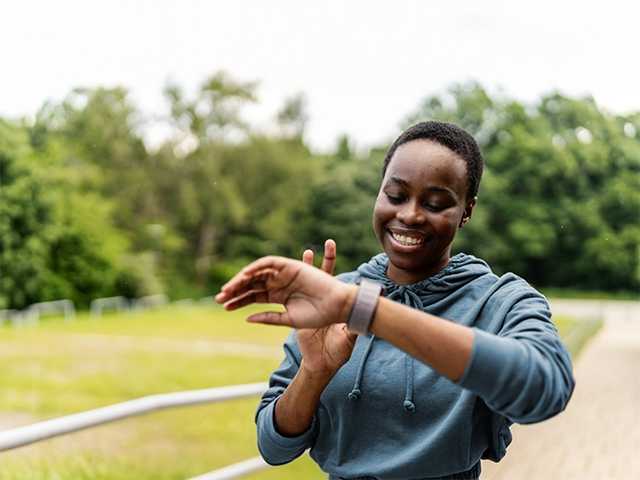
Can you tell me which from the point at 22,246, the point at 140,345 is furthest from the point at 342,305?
the point at 22,246

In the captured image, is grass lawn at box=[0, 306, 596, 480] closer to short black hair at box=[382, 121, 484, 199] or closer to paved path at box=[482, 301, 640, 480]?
paved path at box=[482, 301, 640, 480]

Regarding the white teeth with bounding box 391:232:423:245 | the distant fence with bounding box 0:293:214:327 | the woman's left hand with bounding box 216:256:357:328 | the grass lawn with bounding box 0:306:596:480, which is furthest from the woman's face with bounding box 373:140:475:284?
the distant fence with bounding box 0:293:214:327

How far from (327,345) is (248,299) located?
233 millimetres

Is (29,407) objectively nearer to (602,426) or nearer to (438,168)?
(602,426)

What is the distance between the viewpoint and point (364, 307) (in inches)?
35.1

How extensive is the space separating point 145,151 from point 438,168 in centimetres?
2619

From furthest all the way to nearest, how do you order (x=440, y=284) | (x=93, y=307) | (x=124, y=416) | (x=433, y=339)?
(x=93, y=307) → (x=124, y=416) → (x=440, y=284) → (x=433, y=339)

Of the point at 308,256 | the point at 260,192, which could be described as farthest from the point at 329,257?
the point at 260,192

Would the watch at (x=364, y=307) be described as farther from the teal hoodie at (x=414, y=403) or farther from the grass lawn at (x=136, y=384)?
the grass lawn at (x=136, y=384)

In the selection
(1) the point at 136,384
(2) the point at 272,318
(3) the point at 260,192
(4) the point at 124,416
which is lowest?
(3) the point at 260,192

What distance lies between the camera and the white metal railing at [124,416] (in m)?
1.62

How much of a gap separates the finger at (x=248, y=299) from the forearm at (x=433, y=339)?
5.4 inches

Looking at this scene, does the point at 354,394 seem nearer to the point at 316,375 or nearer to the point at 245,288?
the point at 316,375

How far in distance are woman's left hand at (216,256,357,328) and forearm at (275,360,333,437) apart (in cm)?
24
